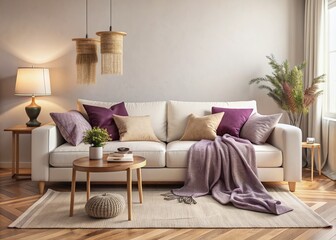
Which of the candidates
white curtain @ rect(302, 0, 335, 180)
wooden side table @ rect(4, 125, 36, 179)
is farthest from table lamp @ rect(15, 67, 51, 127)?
white curtain @ rect(302, 0, 335, 180)

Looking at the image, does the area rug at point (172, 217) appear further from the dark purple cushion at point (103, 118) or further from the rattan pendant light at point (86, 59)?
the rattan pendant light at point (86, 59)

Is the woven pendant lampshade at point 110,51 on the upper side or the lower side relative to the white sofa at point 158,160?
upper

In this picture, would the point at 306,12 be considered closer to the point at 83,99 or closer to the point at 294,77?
the point at 294,77

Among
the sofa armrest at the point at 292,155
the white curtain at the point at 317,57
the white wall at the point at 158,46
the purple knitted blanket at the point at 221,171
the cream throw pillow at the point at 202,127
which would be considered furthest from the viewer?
the white wall at the point at 158,46

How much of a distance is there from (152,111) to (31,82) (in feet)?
4.89

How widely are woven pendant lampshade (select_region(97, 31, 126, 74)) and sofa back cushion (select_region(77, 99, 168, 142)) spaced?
1863mm

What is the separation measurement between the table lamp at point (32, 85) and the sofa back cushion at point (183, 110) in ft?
5.07

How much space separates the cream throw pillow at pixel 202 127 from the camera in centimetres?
Answer: 459

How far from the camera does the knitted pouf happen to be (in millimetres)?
3293

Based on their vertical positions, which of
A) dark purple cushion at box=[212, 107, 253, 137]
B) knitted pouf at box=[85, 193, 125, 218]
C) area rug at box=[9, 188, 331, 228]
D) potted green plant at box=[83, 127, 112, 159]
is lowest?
area rug at box=[9, 188, 331, 228]

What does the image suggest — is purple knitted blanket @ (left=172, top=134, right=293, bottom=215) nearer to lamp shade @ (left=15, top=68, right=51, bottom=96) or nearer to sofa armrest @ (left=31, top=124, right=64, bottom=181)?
sofa armrest @ (left=31, top=124, right=64, bottom=181)

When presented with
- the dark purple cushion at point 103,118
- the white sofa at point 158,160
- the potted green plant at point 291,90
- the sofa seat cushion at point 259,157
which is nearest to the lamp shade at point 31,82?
the dark purple cushion at point 103,118

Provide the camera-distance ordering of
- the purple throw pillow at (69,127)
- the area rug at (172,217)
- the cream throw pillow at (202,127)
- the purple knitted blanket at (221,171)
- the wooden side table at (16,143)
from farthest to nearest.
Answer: the wooden side table at (16,143) → the cream throw pillow at (202,127) → the purple throw pillow at (69,127) → the purple knitted blanket at (221,171) → the area rug at (172,217)

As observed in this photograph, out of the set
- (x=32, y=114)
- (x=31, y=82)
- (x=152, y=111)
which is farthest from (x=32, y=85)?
(x=152, y=111)
